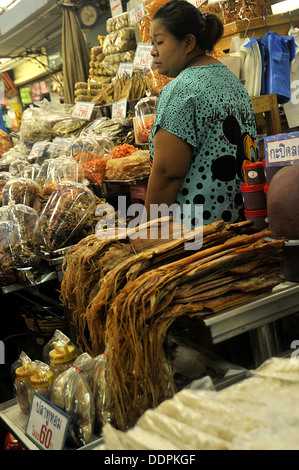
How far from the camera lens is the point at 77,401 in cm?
123

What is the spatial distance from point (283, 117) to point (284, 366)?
332cm

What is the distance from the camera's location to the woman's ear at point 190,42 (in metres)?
2.04

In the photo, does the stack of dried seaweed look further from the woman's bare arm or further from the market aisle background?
the market aisle background

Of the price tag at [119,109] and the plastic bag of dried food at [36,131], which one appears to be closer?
the price tag at [119,109]

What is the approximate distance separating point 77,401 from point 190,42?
1493 mm

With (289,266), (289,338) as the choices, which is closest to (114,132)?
(289,338)

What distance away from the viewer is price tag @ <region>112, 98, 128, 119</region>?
3812mm

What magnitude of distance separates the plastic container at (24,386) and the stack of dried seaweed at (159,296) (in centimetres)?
28

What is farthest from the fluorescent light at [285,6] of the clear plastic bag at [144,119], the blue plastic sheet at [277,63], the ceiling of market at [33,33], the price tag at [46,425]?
the ceiling of market at [33,33]

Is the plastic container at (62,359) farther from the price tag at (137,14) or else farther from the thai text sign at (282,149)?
the price tag at (137,14)

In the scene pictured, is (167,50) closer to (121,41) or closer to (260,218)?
(260,218)

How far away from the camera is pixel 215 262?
120cm

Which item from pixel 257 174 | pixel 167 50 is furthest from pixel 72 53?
pixel 257 174

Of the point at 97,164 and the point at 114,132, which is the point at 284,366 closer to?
the point at 97,164
